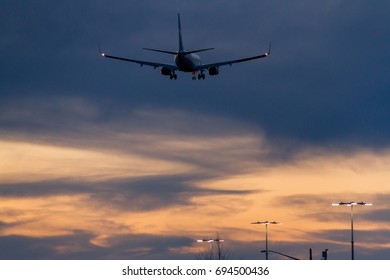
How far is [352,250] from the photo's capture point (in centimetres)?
16488

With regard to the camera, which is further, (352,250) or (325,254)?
(325,254)

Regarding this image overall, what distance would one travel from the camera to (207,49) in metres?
199
